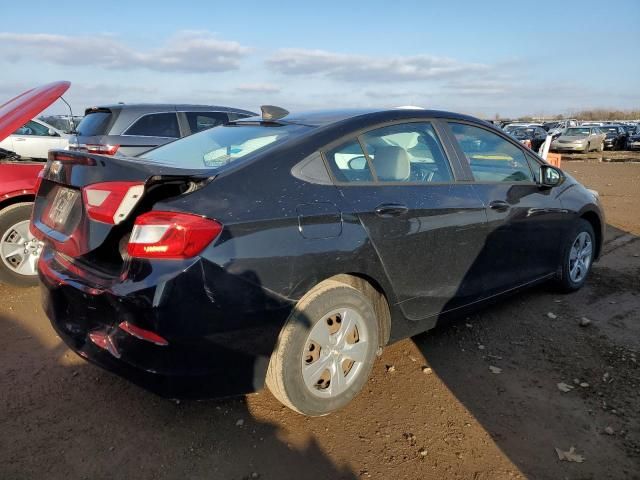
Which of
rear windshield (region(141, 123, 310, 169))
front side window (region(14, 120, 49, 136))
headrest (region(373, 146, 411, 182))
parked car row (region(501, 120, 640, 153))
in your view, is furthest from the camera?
parked car row (region(501, 120, 640, 153))

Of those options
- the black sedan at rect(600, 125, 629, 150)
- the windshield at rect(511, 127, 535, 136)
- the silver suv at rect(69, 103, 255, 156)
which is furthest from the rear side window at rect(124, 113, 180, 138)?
the black sedan at rect(600, 125, 629, 150)

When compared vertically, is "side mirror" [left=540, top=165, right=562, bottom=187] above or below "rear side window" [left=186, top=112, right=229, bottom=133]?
above

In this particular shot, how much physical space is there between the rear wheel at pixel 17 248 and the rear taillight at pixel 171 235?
297cm

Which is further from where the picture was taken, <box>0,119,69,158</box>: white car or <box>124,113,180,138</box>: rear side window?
<box>0,119,69,158</box>: white car

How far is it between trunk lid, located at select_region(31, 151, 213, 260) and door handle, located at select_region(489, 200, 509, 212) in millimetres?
2074

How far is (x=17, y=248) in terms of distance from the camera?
15.6ft

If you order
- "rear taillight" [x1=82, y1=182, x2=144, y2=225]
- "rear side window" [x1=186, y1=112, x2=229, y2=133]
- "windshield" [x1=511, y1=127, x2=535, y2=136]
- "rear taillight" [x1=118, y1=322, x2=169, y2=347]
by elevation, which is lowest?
"windshield" [x1=511, y1=127, x2=535, y2=136]

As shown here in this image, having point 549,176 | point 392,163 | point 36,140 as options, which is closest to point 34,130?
point 36,140

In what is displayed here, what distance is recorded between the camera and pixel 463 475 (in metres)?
2.39

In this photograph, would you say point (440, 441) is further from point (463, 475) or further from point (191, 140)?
point (191, 140)

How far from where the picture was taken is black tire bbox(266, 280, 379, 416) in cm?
254

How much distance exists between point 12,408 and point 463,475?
7.97 ft

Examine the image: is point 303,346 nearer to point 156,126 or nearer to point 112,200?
point 112,200

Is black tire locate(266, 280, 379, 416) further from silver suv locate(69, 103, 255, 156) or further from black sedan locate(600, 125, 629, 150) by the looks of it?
black sedan locate(600, 125, 629, 150)
